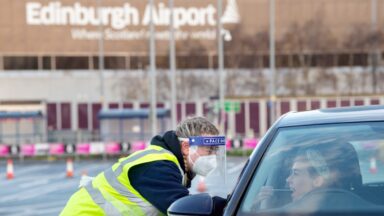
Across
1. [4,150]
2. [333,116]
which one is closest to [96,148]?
[4,150]

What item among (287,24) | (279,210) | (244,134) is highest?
(287,24)

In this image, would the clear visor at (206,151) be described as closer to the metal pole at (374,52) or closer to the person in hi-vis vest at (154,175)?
the person in hi-vis vest at (154,175)

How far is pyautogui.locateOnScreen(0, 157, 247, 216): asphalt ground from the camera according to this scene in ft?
50.4

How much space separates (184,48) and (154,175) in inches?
1981

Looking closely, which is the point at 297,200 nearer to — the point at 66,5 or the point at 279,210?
A: the point at 279,210

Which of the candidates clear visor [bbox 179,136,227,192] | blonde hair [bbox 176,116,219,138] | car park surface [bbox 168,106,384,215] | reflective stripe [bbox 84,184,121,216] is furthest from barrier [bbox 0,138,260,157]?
car park surface [bbox 168,106,384,215]

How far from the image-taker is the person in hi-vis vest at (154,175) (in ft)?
13.3

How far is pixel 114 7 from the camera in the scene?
2120 inches

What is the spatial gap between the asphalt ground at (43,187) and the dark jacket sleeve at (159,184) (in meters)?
5.20

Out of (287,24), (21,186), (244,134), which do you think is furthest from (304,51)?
(21,186)

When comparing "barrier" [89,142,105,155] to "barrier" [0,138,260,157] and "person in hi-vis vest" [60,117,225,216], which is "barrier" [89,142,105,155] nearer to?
"barrier" [0,138,260,157]

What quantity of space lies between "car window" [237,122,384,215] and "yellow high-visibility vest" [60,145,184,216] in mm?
686

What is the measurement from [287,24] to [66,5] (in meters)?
16.1

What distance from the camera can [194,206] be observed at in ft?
11.5
